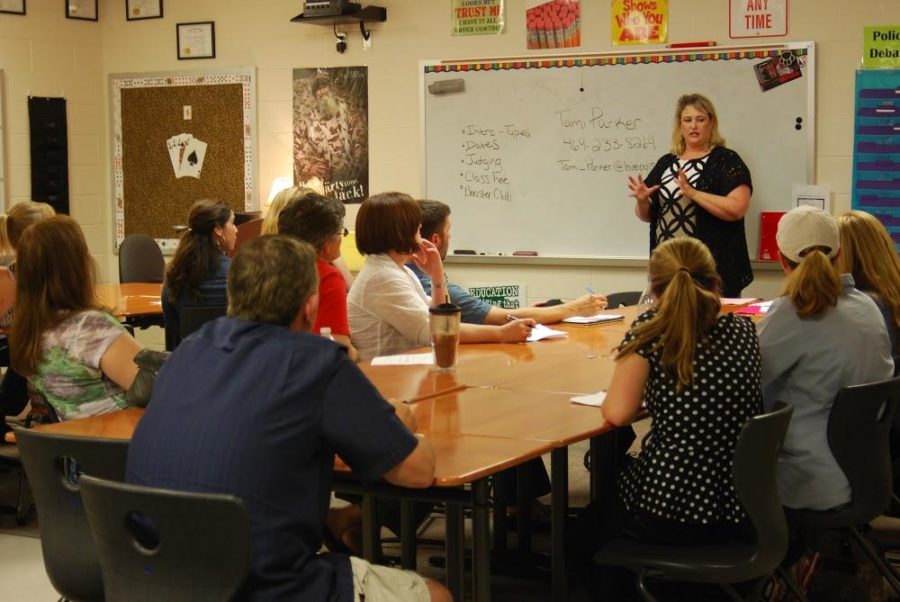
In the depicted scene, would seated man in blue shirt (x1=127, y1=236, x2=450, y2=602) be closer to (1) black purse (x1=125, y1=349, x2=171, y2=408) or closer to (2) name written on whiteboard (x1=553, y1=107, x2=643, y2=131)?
(1) black purse (x1=125, y1=349, x2=171, y2=408)

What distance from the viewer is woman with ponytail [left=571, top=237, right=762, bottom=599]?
260cm

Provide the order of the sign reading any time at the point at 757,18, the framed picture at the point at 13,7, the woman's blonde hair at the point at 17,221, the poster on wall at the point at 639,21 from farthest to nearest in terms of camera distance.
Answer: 1. the framed picture at the point at 13,7
2. the poster on wall at the point at 639,21
3. the sign reading any time at the point at 757,18
4. the woman's blonde hair at the point at 17,221

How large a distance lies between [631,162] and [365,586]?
4.54 m

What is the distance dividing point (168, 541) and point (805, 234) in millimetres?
1964

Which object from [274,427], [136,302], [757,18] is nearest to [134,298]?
[136,302]

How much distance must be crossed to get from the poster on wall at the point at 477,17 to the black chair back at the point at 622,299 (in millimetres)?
1929

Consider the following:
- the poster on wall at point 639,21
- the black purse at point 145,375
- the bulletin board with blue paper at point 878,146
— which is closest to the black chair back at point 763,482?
the black purse at point 145,375

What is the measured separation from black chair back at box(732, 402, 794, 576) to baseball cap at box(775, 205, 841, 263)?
705 millimetres

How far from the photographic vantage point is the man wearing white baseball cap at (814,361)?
2.91 m

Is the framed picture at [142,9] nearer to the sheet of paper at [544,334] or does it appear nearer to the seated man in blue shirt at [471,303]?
the seated man in blue shirt at [471,303]

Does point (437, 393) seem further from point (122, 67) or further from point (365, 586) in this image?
point (122, 67)

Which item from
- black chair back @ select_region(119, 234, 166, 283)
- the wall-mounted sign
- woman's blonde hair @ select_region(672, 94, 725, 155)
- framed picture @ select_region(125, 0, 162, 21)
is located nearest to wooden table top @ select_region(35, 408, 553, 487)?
woman's blonde hair @ select_region(672, 94, 725, 155)

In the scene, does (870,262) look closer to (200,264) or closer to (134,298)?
(200,264)

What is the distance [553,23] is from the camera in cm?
639
